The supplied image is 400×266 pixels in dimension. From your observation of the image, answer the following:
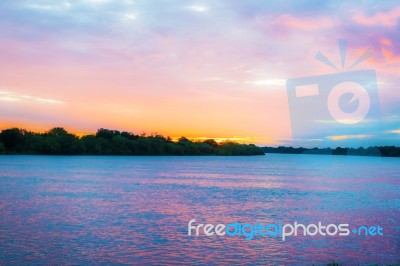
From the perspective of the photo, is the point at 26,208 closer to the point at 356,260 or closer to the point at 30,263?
the point at 30,263

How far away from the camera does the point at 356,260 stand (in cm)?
1869

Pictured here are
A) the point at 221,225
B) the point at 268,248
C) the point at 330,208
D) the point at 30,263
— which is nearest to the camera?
the point at 30,263

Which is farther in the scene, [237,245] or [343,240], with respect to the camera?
[343,240]

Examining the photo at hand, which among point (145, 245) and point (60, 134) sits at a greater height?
point (60, 134)

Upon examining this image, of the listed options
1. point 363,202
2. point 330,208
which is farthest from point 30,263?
point 363,202

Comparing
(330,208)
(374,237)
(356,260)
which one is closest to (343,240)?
(374,237)

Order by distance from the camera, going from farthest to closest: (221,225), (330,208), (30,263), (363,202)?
(363,202) → (330,208) → (221,225) → (30,263)

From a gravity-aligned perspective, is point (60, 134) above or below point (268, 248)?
above

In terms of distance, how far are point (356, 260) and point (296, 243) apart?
10.9 feet

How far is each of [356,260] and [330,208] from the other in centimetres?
1731

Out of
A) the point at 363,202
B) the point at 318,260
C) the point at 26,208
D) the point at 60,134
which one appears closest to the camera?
the point at 318,260

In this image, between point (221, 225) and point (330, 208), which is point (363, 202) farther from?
point (221, 225)

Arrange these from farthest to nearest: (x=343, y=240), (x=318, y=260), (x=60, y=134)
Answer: (x=60, y=134) → (x=343, y=240) → (x=318, y=260)

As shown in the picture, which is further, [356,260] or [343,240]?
[343,240]
